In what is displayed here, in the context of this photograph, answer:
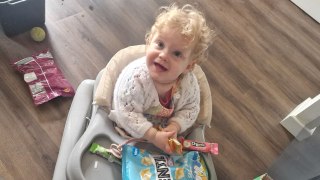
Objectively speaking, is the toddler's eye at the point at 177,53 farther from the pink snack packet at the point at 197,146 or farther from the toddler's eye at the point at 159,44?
the pink snack packet at the point at 197,146

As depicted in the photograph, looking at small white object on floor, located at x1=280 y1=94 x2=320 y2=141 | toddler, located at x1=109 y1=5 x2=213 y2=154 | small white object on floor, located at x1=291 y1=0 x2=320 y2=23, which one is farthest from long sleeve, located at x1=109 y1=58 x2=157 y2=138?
small white object on floor, located at x1=291 y1=0 x2=320 y2=23

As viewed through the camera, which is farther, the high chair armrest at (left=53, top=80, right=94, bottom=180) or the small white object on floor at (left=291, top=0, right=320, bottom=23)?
the small white object on floor at (left=291, top=0, right=320, bottom=23)

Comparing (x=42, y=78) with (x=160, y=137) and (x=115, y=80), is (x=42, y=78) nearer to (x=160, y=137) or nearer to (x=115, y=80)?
(x=115, y=80)

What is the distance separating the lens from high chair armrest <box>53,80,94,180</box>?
3.54ft

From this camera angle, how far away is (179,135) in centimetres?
109

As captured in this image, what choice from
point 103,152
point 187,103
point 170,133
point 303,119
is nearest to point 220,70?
point 303,119

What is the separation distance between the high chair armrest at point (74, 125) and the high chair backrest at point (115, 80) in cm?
16

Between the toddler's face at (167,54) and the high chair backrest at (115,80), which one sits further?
the high chair backrest at (115,80)

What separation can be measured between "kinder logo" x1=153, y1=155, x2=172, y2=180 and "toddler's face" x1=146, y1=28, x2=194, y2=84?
0.21 meters

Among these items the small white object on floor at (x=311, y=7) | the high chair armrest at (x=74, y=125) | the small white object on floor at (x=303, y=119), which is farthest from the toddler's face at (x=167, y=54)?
the small white object on floor at (x=311, y=7)

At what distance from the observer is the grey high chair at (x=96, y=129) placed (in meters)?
0.93

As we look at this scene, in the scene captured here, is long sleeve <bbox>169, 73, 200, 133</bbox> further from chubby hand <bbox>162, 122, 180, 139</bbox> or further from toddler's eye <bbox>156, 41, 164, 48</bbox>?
toddler's eye <bbox>156, 41, 164, 48</bbox>

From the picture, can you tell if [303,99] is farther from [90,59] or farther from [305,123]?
[90,59]

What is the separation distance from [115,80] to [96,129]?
16 centimetres
